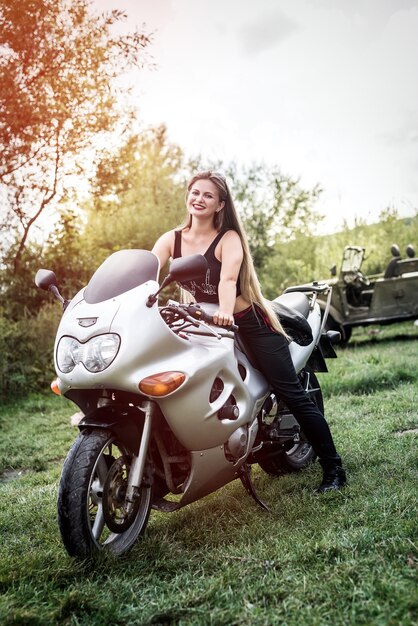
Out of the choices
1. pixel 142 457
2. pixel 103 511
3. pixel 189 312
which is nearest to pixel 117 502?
pixel 103 511

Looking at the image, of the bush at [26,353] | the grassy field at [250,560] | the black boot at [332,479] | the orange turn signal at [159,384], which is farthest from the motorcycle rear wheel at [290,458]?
the bush at [26,353]

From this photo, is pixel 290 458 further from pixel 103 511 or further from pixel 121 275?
pixel 121 275

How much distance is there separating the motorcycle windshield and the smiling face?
0.57m

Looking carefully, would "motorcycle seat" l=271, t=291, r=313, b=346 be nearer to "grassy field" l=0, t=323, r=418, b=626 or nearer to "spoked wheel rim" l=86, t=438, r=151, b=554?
"grassy field" l=0, t=323, r=418, b=626

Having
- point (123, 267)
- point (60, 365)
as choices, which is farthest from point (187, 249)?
point (60, 365)

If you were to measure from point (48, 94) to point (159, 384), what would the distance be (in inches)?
339

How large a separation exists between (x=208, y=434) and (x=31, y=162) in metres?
8.45

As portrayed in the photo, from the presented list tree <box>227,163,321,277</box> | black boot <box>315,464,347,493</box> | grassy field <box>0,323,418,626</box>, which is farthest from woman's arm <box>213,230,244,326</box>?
tree <box>227,163,321,277</box>

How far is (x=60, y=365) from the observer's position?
3047 mm

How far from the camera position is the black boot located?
12.8 ft

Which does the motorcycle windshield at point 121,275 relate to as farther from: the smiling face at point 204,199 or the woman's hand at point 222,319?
the smiling face at point 204,199

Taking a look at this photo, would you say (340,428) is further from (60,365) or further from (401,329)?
(401,329)

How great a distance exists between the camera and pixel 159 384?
2.91 m

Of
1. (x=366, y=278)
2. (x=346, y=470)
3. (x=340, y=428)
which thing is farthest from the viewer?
(x=366, y=278)
